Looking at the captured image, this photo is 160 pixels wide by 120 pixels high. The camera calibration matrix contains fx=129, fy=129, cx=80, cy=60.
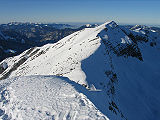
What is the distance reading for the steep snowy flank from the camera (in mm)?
7895

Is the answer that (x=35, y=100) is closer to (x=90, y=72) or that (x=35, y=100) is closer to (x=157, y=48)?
(x=90, y=72)

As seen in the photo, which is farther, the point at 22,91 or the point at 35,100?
the point at 22,91

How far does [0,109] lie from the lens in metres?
9.23

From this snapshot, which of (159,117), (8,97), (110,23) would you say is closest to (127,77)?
(159,117)

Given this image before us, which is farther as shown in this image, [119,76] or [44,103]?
[119,76]

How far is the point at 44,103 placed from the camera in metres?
9.22

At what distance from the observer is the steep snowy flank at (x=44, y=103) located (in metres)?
7.89

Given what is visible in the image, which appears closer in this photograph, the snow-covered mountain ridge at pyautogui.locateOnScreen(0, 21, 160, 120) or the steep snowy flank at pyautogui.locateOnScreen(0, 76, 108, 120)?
the steep snowy flank at pyautogui.locateOnScreen(0, 76, 108, 120)

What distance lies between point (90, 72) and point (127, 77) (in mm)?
10058

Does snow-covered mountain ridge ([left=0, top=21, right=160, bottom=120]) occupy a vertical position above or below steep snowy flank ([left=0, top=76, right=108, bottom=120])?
below

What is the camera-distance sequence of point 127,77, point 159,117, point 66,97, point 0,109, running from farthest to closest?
1. point 127,77
2. point 159,117
3. point 66,97
4. point 0,109

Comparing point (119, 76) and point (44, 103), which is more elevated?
point (44, 103)

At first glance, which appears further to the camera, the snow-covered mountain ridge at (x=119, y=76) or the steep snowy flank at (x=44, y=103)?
the snow-covered mountain ridge at (x=119, y=76)

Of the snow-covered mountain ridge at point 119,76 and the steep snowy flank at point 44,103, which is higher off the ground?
the steep snowy flank at point 44,103
